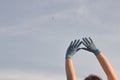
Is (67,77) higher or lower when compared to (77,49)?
lower

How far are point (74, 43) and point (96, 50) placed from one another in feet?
2.67

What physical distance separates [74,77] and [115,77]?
116cm

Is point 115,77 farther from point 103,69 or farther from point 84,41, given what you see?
point 84,41

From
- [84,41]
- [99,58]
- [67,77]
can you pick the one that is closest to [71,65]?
[67,77]

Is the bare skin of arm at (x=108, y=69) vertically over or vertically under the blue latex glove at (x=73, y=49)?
under

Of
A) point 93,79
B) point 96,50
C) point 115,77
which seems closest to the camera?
point 93,79

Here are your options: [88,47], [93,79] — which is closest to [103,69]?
[93,79]

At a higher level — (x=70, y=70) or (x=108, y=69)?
(x=70, y=70)

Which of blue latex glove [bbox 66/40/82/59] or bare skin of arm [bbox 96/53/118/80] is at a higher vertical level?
blue latex glove [bbox 66/40/82/59]

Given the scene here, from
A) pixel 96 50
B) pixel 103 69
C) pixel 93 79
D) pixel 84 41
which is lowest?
pixel 93 79

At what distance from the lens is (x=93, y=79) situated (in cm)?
700

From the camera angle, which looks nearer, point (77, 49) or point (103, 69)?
point (103, 69)

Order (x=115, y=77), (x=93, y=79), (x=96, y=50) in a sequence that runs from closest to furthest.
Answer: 1. (x=93, y=79)
2. (x=115, y=77)
3. (x=96, y=50)

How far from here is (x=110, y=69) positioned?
7.50 meters
